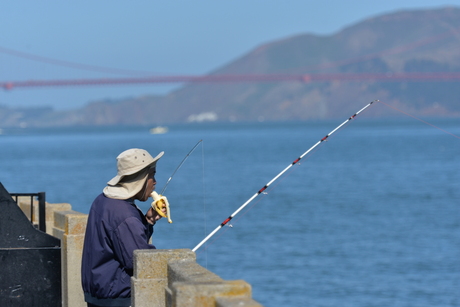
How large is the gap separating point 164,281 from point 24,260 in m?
1.53

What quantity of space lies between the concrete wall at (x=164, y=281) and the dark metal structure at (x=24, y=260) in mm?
79

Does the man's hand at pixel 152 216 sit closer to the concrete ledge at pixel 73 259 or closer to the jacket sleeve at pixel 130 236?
the jacket sleeve at pixel 130 236

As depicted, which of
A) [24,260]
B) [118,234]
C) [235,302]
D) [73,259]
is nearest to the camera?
[235,302]

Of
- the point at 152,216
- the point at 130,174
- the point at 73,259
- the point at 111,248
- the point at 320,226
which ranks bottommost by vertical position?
the point at 320,226

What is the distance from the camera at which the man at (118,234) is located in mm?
3469

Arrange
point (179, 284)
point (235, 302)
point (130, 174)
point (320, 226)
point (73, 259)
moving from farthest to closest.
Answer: point (320, 226)
point (73, 259)
point (130, 174)
point (179, 284)
point (235, 302)

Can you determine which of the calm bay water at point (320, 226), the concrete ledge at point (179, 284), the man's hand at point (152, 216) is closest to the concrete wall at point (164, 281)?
the concrete ledge at point (179, 284)

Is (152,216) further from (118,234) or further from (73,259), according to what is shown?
(73,259)

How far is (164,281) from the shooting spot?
353 centimetres

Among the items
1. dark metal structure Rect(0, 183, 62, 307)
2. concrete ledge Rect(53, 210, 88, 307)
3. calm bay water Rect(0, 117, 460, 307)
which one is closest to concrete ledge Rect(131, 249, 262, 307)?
calm bay water Rect(0, 117, 460, 307)

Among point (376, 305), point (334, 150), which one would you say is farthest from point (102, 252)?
point (334, 150)

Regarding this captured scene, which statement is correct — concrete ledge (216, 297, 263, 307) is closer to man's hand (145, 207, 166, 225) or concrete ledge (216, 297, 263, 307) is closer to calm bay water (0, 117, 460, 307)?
man's hand (145, 207, 166, 225)

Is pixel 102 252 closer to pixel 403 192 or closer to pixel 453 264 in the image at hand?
pixel 453 264

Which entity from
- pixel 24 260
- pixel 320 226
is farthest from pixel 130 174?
pixel 320 226
